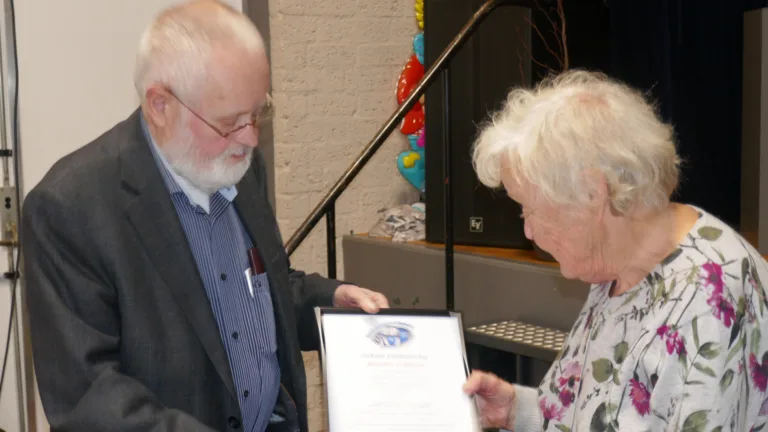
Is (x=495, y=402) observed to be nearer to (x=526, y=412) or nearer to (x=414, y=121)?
(x=526, y=412)

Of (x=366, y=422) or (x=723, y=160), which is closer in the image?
(x=366, y=422)

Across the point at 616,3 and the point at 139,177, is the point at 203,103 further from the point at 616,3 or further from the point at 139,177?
the point at 616,3

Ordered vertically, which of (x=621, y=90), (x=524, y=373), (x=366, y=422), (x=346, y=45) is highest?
(x=346, y=45)

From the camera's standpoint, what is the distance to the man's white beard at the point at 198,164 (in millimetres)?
1734

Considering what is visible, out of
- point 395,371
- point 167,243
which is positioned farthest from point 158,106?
point 395,371

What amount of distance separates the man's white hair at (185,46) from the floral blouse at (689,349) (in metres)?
0.86

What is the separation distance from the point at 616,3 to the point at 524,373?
1.69 m

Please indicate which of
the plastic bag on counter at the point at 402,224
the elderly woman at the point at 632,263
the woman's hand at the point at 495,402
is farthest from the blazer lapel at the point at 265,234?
the plastic bag on counter at the point at 402,224

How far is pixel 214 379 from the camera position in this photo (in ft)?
5.57

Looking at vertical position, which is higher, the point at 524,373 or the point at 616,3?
the point at 616,3

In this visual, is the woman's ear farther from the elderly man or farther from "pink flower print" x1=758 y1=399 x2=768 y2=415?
the elderly man

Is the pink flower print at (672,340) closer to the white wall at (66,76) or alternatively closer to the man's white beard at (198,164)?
the man's white beard at (198,164)

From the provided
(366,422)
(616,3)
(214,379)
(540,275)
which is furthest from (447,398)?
(616,3)

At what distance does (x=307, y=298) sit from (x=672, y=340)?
3.10 ft
